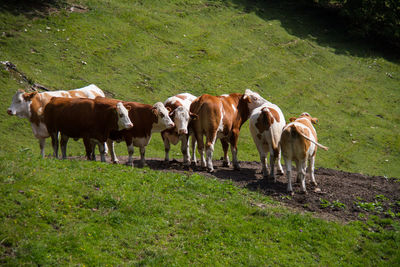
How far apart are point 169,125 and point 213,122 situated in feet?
5.73

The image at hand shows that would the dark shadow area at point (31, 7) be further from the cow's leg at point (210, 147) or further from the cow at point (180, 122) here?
the cow's leg at point (210, 147)

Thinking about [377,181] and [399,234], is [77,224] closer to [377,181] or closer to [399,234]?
[399,234]

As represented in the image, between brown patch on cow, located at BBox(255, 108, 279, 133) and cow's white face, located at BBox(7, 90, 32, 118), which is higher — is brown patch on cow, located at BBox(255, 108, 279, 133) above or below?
above

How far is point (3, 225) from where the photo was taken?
9961 mm

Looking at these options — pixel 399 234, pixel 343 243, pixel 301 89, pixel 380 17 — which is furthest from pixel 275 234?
pixel 380 17

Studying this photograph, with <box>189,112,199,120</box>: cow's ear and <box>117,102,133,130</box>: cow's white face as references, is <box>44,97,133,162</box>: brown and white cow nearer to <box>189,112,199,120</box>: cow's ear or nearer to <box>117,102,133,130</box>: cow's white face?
<box>117,102,133,130</box>: cow's white face

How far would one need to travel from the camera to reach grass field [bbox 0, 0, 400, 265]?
35.9 ft

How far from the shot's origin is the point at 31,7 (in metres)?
33.0

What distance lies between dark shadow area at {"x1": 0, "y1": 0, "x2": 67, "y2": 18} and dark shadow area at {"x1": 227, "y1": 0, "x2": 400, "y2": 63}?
67.9ft

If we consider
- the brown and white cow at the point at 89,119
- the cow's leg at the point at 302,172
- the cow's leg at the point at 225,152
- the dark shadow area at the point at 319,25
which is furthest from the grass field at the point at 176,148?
the cow's leg at the point at 225,152

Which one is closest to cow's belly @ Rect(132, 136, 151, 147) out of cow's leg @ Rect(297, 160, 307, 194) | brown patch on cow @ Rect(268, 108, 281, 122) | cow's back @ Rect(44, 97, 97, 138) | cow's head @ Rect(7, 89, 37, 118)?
cow's back @ Rect(44, 97, 97, 138)

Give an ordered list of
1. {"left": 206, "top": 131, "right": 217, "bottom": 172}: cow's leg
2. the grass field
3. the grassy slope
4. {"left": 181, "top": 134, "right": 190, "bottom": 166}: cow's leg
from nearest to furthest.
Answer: the grass field, {"left": 206, "top": 131, "right": 217, "bottom": 172}: cow's leg, {"left": 181, "top": 134, "right": 190, "bottom": 166}: cow's leg, the grassy slope

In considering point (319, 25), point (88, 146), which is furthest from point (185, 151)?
point (319, 25)

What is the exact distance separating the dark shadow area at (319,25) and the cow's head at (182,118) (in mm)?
31038
